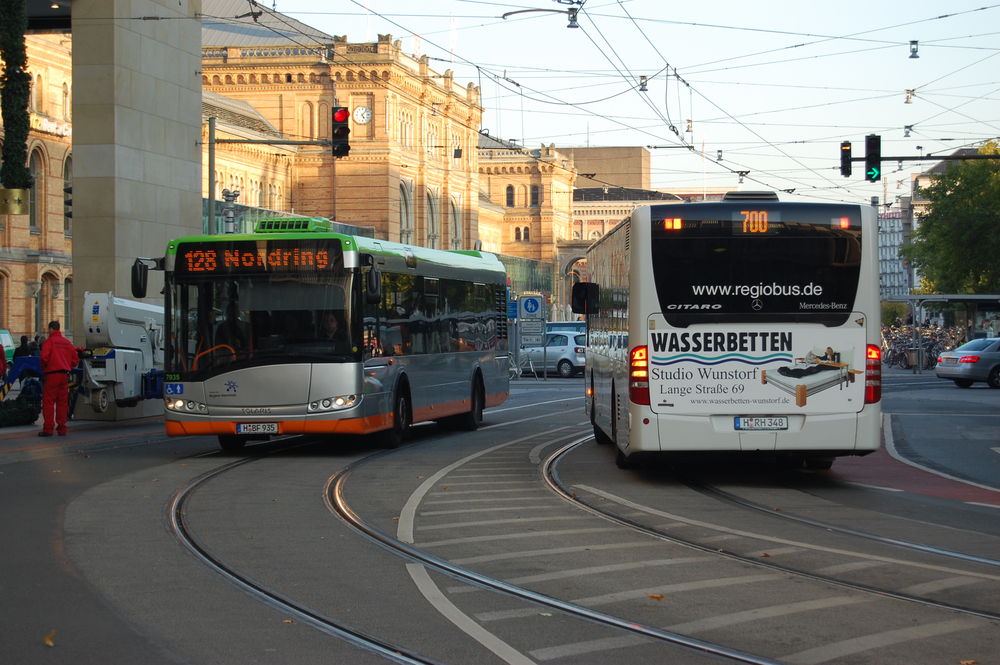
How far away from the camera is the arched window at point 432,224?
96.1m

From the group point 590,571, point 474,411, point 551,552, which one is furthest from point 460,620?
point 474,411

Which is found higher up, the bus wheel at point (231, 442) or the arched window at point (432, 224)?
the arched window at point (432, 224)

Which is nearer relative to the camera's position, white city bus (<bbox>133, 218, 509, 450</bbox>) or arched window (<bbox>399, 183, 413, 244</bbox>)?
white city bus (<bbox>133, 218, 509, 450</bbox>)

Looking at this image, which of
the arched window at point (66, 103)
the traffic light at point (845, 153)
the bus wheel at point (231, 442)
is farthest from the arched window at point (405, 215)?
the bus wheel at point (231, 442)

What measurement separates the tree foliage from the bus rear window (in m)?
14.0

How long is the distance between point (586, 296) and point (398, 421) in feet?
10.9

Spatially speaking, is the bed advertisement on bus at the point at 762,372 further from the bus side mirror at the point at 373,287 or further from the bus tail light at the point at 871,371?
the bus side mirror at the point at 373,287

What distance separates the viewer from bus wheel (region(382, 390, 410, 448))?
19.7 metres

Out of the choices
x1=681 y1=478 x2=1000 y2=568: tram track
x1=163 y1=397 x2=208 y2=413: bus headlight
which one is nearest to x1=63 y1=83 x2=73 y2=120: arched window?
x1=163 y1=397 x2=208 y2=413: bus headlight

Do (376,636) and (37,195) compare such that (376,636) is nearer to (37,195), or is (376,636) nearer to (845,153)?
(845,153)

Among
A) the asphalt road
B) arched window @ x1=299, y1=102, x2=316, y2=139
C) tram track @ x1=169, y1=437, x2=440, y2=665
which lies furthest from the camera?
arched window @ x1=299, y1=102, x2=316, y2=139

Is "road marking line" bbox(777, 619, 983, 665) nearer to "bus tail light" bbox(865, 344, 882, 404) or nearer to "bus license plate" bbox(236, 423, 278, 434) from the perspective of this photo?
"bus tail light" bbox(865, 344, 882, 404)

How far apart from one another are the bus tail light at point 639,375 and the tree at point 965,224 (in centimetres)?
7053

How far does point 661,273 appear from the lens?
549 inches
